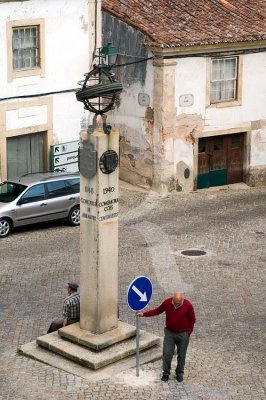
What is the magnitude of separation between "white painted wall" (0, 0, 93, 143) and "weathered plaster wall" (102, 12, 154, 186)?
1.28 m

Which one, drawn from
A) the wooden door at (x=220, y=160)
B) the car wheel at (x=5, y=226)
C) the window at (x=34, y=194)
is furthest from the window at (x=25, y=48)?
the wooden door at (x=220, y=160)

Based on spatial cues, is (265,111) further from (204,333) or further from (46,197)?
(204,333)

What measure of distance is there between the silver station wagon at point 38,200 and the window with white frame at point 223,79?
19.3 ft

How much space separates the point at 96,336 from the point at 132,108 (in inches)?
559

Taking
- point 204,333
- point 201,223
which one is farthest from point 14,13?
→ point 204,333

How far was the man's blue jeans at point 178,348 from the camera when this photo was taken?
1866cm

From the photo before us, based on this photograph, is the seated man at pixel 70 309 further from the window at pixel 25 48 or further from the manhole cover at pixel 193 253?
the window at pixel 25 48

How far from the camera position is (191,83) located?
32.3 meters

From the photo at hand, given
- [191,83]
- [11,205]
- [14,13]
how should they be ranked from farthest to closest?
[191,83] < [14,13] < [11,205]

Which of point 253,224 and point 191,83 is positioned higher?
point 191,83

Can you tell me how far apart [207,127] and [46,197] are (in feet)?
21.4

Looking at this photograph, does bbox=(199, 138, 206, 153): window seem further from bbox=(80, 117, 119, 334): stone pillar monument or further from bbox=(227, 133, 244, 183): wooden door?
bbox=(80, 117, 119, 334): stone pillar monument

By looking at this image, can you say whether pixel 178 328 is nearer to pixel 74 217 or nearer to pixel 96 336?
pixel 96 336

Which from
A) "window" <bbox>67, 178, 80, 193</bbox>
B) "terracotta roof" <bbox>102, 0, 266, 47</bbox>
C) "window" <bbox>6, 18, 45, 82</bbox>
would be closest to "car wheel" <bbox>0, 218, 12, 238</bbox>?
"window" <bbox>67, 178, 80, 193</bbox>
